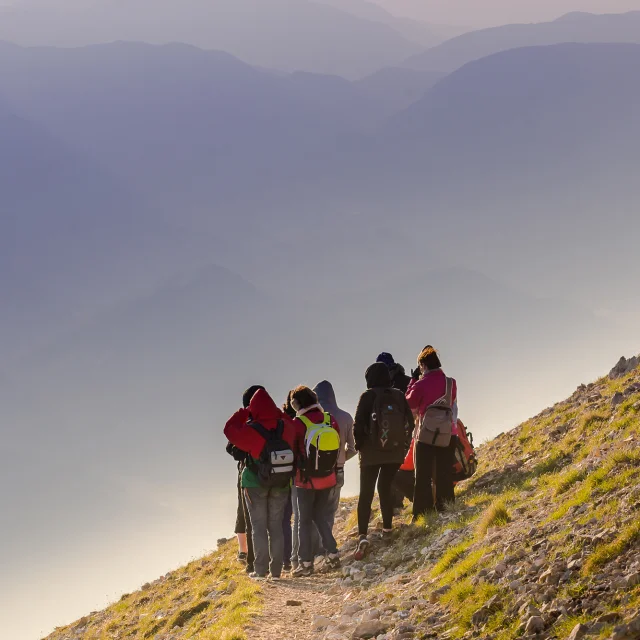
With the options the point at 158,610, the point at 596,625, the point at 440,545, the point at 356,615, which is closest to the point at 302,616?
the point at 356,615

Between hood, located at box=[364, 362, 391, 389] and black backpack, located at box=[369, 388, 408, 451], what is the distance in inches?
4.5

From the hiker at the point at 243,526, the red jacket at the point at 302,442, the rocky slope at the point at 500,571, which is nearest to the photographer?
the rocky slope at the point at 500,571

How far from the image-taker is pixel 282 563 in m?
12.4

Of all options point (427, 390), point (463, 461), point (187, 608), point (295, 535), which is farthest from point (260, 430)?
point (187, 608)

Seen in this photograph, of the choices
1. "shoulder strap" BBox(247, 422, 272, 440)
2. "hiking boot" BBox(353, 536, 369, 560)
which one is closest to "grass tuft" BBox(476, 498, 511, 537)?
"hiking boot" BBox(353, 536, 369, 560)

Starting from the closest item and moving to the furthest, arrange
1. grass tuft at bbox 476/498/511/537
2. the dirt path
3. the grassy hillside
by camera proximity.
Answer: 1. the dirt path
2. grass tuft at bbox 476/498/511/537
3. the grassy hillside

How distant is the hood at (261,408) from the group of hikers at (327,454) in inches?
0.6

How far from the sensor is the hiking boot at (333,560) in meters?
12.1

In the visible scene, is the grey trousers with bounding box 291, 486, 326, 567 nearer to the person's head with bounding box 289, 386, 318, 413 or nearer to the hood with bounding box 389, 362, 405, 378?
the person's head with bounding box 289, 386, 318, 413

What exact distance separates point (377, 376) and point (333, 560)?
2.88 m

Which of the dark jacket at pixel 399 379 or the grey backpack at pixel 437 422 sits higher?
the dark jacket at pixel 399 379

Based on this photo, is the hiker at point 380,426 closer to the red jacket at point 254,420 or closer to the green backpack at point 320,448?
the green backpack at point 320,448

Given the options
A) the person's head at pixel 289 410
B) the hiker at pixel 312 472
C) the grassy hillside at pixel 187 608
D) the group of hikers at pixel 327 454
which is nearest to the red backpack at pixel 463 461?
the group of hikers at pixel 327 454

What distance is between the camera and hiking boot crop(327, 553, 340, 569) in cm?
1215
